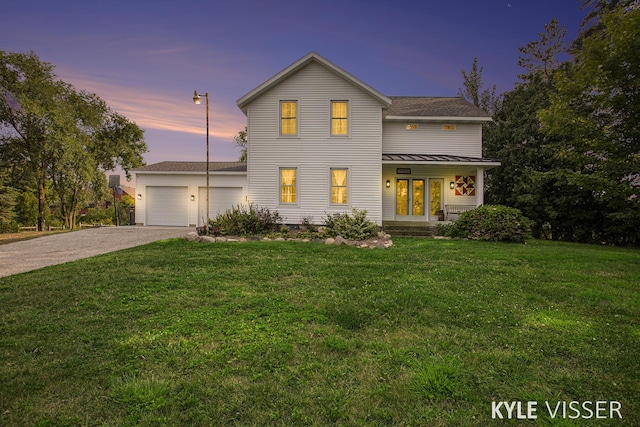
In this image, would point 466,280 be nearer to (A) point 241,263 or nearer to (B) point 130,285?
(A) point 241,263

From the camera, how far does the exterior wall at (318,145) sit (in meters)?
13.7

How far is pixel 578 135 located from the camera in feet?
40.5

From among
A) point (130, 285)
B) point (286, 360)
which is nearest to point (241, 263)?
point (130, 285)

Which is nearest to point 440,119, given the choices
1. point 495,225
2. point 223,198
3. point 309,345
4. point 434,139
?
point 434,139

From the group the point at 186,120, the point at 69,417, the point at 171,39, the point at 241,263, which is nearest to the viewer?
the point at 69,417

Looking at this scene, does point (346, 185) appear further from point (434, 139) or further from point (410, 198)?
point (434, 139)

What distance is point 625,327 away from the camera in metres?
3.85

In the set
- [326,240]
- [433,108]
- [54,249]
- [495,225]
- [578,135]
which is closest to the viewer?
[54,249]

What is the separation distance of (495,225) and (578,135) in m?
5.10

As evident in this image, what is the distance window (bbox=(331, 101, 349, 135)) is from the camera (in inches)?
544

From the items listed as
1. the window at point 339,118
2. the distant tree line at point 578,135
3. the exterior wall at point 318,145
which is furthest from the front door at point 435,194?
the window at point 339,118

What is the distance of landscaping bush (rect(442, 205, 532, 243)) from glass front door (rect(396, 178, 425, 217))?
10.7 feet

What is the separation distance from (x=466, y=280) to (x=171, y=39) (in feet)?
55.0

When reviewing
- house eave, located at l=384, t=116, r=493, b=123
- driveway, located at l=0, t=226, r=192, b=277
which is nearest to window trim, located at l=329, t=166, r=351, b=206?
house eave, located at l=384, t=116, r=493, b=123
